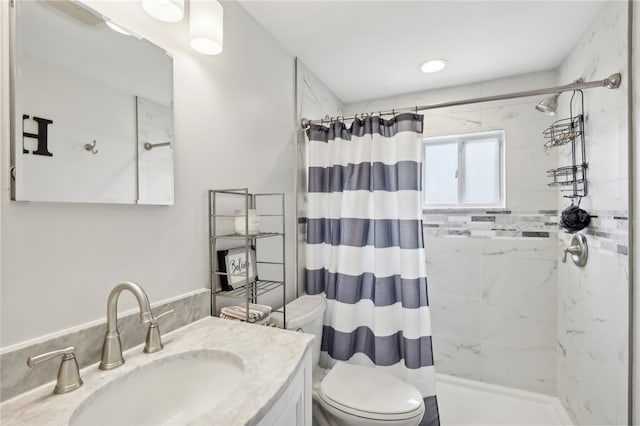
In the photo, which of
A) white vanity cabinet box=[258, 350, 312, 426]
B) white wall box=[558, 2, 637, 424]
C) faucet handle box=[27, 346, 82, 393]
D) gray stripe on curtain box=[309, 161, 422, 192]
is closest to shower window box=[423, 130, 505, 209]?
white wall box=[558, 2, 637, 424]

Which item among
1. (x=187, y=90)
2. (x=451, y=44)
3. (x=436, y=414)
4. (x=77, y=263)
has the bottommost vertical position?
(x=436, y=414)

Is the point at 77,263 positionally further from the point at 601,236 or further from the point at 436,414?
the point at 601,236

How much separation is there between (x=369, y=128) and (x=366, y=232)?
62cm

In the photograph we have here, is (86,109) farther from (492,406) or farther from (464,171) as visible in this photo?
(492,406)

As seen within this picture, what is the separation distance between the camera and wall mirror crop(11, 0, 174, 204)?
2.31ft

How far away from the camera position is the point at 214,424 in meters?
0.58

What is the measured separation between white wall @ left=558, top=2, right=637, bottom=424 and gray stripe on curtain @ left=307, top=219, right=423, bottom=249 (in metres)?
0.84

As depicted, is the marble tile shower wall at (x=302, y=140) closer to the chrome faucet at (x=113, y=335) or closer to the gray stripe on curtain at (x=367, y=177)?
the gray stripe on curtain at (x=367, y=177)

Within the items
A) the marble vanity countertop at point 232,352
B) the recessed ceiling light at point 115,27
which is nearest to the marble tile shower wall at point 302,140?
the marble vanity countertop at point 232,352

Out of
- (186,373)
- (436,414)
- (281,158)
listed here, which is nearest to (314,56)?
(281,158)

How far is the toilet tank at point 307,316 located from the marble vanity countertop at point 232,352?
37 cm

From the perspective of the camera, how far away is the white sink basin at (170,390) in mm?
736

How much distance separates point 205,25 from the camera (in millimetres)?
1065

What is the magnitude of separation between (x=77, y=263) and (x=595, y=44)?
95.3 inches
